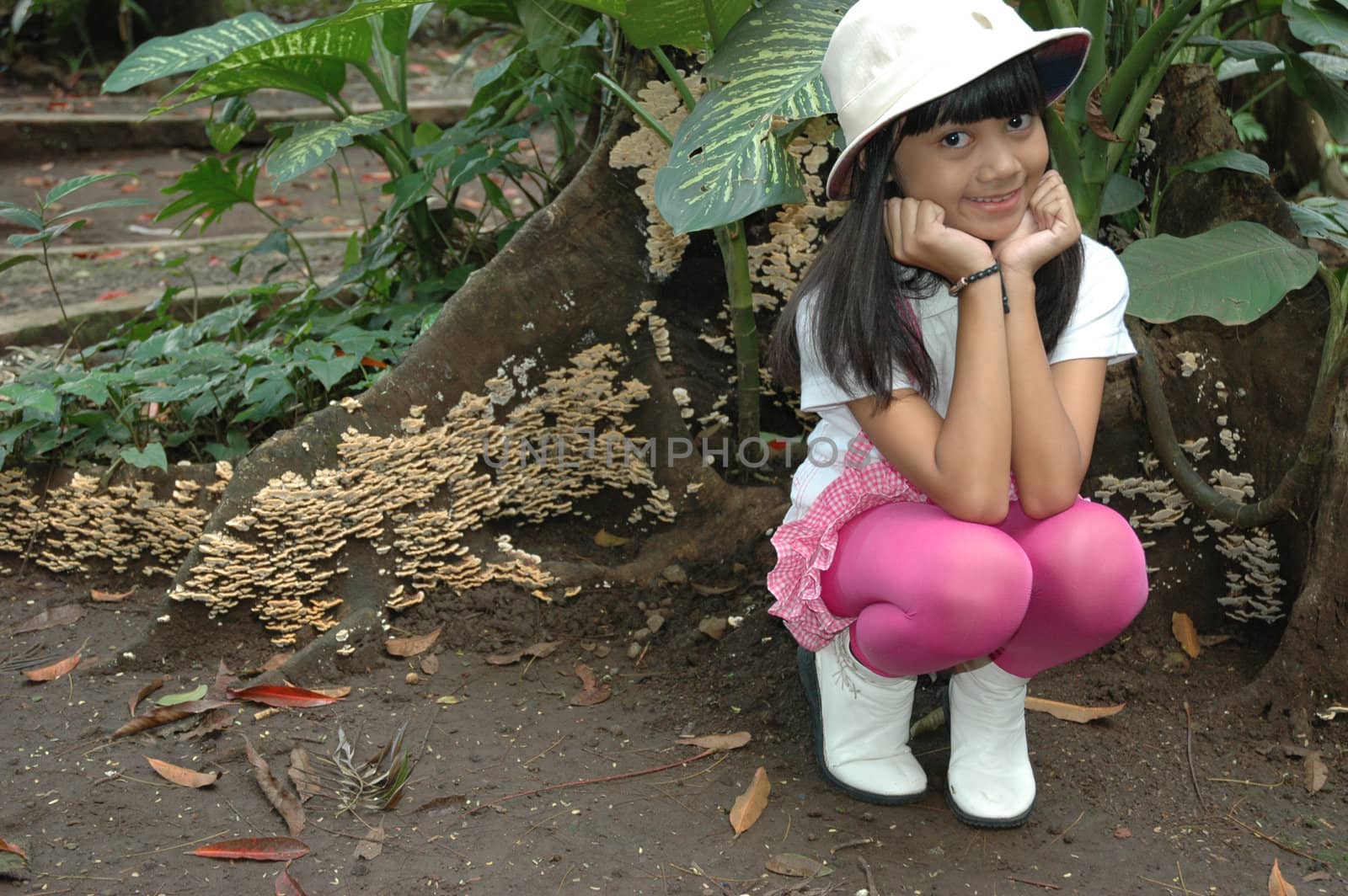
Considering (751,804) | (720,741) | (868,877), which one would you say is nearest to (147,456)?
(720,741)

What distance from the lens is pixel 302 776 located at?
1.90 m

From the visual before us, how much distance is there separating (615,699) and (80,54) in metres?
6.38

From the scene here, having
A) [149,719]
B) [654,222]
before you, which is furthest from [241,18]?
[149,719]

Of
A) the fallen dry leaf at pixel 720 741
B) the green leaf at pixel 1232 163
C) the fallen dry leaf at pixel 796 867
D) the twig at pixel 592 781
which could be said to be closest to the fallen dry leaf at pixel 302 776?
the twig at pixel 592 781

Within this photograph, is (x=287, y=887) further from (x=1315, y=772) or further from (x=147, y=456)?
(x=1315, y=772)

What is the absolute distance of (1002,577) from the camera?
1602mm

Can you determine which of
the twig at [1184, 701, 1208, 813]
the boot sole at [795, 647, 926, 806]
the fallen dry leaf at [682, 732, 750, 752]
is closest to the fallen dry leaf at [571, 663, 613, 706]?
the fallen dry leaf at [682, 732, 750, 752]

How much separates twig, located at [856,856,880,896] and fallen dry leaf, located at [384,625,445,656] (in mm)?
930

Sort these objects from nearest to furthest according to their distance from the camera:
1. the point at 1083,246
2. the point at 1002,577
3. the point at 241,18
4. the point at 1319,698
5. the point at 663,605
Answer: the point at 1002,577 < the point at 1083,246 < the point at 1319,698 < the point at 663,605 < the point at 241,18

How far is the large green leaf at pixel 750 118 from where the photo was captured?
1837mm

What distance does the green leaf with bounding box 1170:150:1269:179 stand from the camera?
2.11 m

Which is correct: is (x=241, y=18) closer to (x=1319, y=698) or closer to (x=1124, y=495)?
(x=1124, y=495)

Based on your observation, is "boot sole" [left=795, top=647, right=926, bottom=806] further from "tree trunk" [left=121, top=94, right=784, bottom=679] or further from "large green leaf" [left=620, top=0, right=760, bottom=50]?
"large green leaf" [left=620, top=0, right=760, bottom=50]

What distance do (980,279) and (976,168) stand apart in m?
0.14
